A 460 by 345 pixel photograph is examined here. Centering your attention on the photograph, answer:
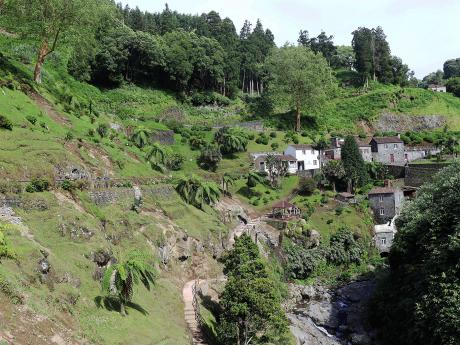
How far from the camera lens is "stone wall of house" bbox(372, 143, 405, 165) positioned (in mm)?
88750

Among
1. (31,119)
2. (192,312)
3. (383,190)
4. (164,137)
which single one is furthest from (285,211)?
(31,119)

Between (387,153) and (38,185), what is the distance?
215 ft

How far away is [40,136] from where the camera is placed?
4919 cm

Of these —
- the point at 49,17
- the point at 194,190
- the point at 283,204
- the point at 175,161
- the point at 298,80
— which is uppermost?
the point at 49,17

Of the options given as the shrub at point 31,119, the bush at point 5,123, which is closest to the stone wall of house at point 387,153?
the shrub at point 31,119

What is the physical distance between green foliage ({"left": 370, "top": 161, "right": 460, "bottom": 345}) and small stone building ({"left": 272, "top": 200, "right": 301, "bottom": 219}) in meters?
18.0

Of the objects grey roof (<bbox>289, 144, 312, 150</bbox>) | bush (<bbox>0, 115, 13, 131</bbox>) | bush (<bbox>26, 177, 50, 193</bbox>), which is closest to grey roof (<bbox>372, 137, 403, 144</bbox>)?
grey roof (<bbox>289, 144, 312, 150</bbox>)

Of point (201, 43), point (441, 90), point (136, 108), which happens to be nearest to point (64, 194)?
point (136, 108)

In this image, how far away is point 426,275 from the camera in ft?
131

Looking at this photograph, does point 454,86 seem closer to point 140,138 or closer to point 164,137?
point 164,137

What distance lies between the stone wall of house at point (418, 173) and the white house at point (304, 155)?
14.5 metres

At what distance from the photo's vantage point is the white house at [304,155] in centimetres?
8319

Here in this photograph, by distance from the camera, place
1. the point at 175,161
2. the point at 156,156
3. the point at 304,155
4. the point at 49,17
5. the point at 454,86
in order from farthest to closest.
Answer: the point at 454,86, the point at 304,155, the point at 175,161, the point at 156,156, the point at 49,17

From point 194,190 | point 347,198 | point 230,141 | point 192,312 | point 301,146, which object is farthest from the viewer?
point 301,146
